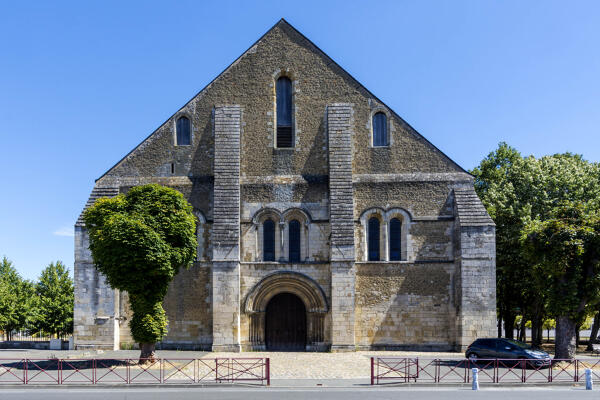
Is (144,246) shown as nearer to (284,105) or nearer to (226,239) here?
(226,239)

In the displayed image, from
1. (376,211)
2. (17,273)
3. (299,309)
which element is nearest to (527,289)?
(376,211)

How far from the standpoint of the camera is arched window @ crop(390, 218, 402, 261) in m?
27.6

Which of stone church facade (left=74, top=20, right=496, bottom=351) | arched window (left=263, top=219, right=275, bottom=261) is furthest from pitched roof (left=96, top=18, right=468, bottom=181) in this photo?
arched window (left=263, top=219, right=275, bottom=261)

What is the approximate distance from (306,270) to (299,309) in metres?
1.98

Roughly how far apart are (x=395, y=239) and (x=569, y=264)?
8.09 meters

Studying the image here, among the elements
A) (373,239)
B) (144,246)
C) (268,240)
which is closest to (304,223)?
(268,240)

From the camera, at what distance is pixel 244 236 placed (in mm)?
27391

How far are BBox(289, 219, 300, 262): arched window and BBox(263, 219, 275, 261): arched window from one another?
84 centimetres

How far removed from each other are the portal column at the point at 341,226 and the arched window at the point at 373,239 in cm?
158

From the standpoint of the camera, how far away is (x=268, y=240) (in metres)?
27.7

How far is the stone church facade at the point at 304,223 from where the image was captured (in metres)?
26.2

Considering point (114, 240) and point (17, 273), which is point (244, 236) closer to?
point (114, 240)

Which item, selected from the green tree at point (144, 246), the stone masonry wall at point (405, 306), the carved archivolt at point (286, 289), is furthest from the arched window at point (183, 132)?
the stone masonry wall at point (405, 306)

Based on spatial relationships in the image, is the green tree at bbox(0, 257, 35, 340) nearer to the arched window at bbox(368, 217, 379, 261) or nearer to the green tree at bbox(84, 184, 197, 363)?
the green tree at bbox(84, 184, 197, 363)
